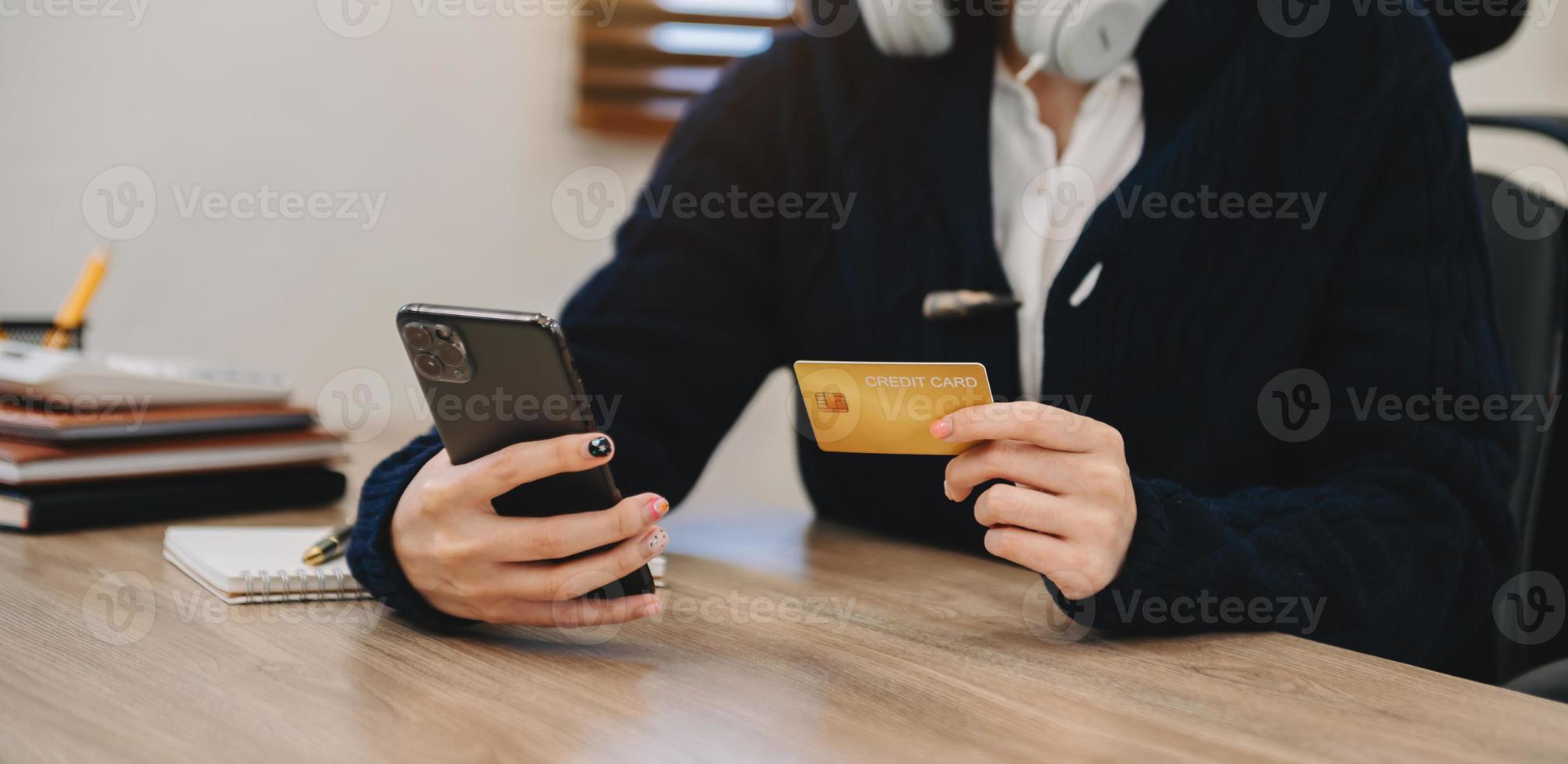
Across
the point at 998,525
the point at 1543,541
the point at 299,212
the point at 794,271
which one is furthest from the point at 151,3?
the point at 1543,541

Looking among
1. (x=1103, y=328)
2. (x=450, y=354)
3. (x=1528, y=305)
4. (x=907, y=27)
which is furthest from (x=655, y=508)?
(x=1528, y=305)

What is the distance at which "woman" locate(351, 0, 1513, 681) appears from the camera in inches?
27.2

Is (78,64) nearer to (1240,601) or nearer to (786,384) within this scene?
(786,384)

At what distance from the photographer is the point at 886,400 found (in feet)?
2.11

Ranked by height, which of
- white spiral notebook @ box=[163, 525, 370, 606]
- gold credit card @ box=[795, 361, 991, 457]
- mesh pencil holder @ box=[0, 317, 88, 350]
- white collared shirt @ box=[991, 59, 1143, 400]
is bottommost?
white spiral notebook @ box=[163, 525, 370, 606]

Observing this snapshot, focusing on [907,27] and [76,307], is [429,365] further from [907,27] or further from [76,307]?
[76,307]

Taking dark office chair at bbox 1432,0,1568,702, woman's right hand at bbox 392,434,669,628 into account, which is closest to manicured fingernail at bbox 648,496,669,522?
woman's right hand at bbox 392,434,669,628

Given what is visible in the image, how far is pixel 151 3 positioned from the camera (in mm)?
1504

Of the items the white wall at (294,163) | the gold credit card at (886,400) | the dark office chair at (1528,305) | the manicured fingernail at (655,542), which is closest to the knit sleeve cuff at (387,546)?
the manicured fingernail at (655,542)

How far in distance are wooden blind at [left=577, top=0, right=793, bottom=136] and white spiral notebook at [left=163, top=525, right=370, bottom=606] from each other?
3.66 feet

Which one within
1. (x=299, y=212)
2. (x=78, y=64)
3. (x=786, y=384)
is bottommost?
(x=786, y=384)

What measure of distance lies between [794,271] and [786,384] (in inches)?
41.2

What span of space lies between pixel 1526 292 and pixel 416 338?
0.88 metres

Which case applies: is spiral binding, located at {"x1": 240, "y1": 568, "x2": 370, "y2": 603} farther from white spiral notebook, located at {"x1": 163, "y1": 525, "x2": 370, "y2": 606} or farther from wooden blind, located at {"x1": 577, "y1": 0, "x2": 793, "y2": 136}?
wooden blind, located at {"x1": 577, "y1": 0, "x2": 793, "y2": 136}
